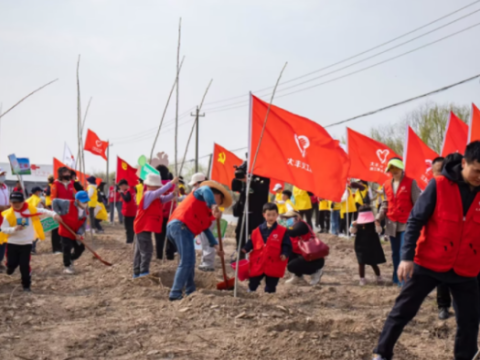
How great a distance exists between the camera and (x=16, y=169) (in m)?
12.6

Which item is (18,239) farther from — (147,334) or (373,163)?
(373,163)

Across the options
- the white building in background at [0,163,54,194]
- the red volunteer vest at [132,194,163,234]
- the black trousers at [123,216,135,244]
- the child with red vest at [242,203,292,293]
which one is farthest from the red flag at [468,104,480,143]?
the white building in background at [0,163,54,194]

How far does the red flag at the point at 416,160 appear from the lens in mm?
12939

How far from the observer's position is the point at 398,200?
7.92 metres

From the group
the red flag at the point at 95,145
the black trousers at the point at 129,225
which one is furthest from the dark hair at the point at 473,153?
the red flag at the point at 95,145

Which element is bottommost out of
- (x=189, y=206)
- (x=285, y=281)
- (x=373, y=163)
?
(x=285, y=281)

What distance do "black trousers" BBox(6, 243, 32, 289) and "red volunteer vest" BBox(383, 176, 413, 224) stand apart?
16.5 feet

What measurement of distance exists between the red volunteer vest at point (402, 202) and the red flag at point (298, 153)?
2.76 feet

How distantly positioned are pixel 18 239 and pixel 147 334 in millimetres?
3601

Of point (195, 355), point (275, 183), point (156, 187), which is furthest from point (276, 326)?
point (275, 183)

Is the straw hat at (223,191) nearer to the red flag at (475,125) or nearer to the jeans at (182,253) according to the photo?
the jeans at (182,253)

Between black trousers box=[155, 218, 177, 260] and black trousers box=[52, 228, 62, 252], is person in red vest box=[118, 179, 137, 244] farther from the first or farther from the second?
black trousers box=[155, 218, 177, 260]

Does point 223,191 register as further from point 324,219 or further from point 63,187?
point 324,219

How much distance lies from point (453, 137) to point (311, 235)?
546 centimetres
